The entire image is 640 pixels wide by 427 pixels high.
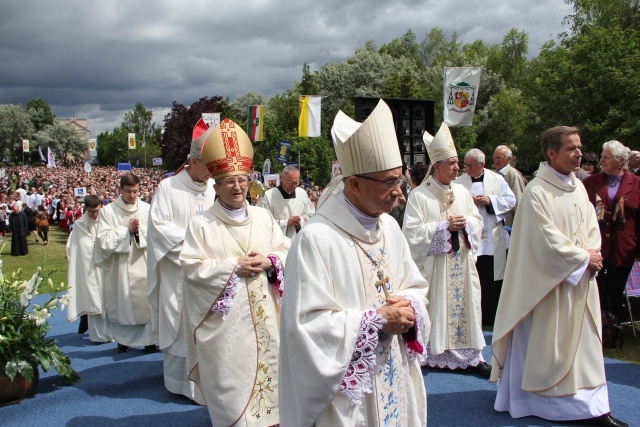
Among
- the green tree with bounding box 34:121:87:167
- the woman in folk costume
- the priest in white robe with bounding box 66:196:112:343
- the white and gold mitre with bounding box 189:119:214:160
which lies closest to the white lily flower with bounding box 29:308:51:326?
the woman in folk costume

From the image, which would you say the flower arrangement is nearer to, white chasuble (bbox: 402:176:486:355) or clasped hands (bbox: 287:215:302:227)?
clasped hands (bbox: 287:215:302:227)

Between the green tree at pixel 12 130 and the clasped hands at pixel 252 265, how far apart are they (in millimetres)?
93620

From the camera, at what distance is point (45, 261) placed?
15047 millimetres

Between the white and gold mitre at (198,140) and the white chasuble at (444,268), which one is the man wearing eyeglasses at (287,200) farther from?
the white and gold mitre at (198,140)

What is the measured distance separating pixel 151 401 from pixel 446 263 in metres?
3.40

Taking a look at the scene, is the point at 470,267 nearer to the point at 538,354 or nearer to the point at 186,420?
the point at 538,354

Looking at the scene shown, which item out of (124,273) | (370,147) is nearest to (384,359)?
(370,147)

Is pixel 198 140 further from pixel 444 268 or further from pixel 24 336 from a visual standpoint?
pixel 444 268

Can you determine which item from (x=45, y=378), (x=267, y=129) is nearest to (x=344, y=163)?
(x=45, y=378)

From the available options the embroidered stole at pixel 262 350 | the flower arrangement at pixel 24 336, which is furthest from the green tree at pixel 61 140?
the embroidered stole at pixel 262 350

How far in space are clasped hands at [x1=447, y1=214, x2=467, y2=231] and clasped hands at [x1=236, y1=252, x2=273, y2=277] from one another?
2.49m

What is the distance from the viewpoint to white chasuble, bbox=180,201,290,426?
466 centimetres

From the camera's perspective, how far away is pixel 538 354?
493cm

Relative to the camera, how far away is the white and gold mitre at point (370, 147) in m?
2.92
